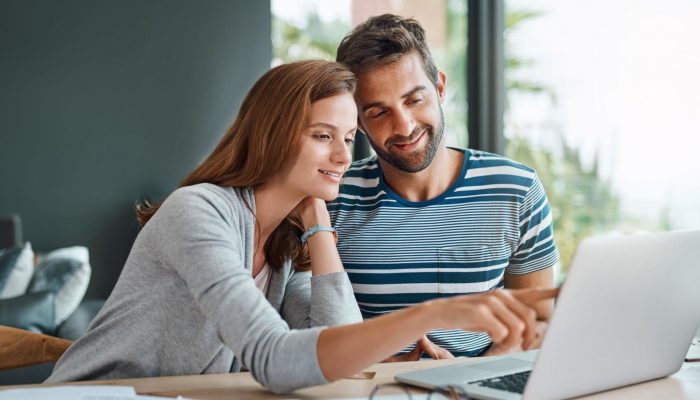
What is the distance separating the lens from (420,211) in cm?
221

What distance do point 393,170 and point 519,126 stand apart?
2326 millimetres

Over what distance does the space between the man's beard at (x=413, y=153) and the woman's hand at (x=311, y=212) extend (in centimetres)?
32

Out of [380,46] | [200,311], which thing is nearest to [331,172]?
[200,311]

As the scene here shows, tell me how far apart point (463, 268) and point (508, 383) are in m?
0.74

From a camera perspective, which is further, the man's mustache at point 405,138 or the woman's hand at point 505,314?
the man's mustache at point 405,138

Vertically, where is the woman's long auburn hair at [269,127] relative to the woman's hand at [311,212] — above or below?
above

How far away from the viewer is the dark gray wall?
16.3ft

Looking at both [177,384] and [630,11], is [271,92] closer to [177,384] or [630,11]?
[177,384]

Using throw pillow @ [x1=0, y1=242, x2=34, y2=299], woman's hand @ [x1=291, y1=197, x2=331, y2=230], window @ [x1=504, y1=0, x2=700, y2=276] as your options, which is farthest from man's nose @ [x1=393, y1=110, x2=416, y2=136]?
throw pillow @ [x1=0, y1=242, x2=34, y2=299]

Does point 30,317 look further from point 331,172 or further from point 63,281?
point 331,172

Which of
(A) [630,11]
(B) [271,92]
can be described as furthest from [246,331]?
(A) [630,11]

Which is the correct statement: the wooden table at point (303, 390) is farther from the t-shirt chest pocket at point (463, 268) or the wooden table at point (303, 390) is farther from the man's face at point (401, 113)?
the man's face at point (401, 113)

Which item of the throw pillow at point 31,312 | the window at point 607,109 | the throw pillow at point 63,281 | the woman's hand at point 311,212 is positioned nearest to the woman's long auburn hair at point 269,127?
the woman's hand at point 311,212

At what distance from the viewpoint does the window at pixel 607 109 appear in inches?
141
